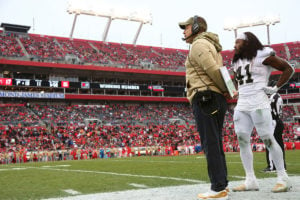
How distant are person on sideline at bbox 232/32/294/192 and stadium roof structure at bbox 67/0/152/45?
45290 mm

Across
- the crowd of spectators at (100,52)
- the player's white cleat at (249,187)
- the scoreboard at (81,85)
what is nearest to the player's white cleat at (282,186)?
the player's white cleat at (249,187)

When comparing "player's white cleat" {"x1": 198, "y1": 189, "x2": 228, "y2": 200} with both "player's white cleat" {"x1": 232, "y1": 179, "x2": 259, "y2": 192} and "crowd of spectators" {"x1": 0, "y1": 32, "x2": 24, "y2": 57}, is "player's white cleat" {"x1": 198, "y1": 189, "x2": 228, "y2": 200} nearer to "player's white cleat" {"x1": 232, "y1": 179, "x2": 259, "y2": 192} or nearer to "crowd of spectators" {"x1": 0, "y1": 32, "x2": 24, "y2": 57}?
"player's white cleat" {"x1": 232, "y1": 179, "x2": 259, "y2": 192}

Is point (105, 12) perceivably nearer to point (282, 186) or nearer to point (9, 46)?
point (9, 46)

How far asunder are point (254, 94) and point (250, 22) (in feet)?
182

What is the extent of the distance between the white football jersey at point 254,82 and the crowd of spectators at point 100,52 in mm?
38244

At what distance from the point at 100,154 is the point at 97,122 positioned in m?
11.1

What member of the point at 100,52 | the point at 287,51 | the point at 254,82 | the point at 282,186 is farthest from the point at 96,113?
the point at 282,186

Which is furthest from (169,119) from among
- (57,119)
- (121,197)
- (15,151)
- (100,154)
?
(121,197)

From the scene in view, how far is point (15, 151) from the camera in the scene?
2589cm

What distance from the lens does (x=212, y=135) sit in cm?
372

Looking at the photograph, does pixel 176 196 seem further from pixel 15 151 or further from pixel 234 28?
pixel 234 28

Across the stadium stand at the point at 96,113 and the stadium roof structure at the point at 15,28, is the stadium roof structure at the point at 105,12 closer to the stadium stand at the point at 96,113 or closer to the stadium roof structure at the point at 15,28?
the stadium stand at the point at 96,113

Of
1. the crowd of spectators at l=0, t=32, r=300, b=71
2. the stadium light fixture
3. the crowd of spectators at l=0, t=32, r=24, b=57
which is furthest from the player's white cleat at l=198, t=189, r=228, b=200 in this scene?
the stadium light fixture

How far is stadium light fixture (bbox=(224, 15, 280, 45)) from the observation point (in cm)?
5556
